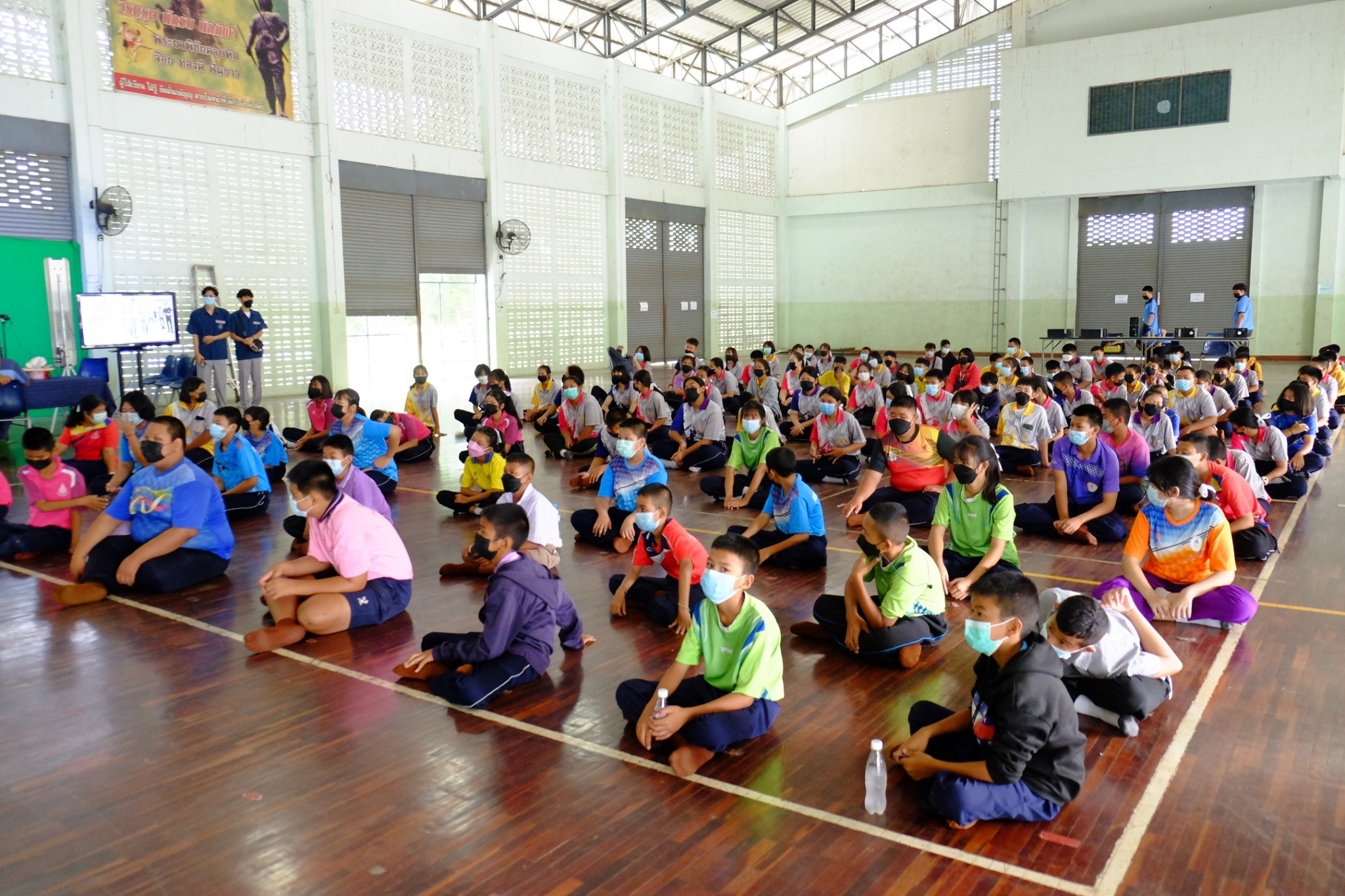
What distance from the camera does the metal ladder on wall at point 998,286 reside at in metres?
25.1

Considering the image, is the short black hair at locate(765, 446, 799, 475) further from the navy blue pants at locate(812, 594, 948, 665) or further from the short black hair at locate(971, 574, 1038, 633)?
the short black hair at locate(971, 574, 1038, 633)

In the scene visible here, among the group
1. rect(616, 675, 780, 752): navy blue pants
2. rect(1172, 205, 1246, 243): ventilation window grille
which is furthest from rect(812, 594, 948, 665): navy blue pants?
rect(1172, 205, 1246, 243): ventilation window grille

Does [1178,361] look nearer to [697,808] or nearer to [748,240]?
[697,808]

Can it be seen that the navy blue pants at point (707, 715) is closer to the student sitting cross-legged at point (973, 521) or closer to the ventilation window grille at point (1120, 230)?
the student sitting cross-legged at point (973, 521)

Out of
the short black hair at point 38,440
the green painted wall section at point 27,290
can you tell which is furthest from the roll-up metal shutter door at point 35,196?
the short black hair at point 38,440

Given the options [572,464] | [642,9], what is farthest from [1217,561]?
[642,9]

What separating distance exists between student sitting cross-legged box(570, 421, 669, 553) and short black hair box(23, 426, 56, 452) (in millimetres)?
3717

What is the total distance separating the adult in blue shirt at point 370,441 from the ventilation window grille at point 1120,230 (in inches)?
777

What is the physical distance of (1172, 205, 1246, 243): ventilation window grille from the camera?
72.9ft

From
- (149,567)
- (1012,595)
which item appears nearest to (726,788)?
(1012,595)

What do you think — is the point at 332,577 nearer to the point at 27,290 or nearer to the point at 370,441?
the point at 370,441

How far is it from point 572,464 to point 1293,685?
26.3 ft

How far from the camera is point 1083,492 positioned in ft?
25.3

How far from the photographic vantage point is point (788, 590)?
636cm
